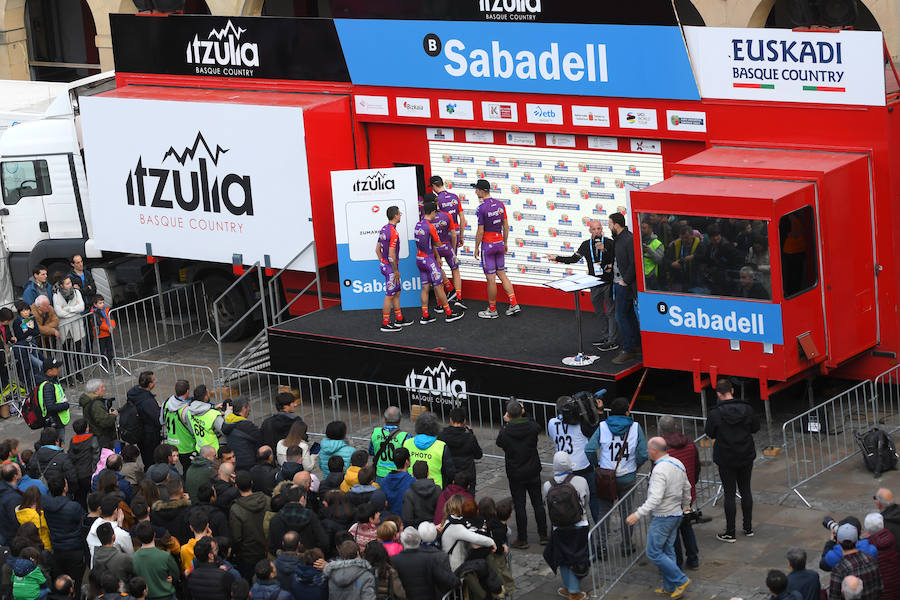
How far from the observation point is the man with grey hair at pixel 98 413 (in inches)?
650

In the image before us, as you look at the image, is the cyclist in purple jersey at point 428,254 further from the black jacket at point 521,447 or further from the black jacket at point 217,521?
the black jacket at point 217,521

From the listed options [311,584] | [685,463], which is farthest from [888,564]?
[311,584]

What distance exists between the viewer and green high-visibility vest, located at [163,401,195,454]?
52.6 feet

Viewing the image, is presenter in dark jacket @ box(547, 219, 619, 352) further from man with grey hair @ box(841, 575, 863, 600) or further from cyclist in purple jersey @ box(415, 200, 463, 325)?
man with grey hair @ box(841, 575, 863, 600)

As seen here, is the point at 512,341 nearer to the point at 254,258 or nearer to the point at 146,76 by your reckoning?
the point at 254,258

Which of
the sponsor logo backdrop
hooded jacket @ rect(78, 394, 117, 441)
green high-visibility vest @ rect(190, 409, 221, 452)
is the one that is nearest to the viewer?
green high-visibility vest @ rect(190, 409, 221, 452)

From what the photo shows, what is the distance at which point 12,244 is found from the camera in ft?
78.0

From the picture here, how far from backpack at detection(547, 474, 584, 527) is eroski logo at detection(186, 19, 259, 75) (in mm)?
10740

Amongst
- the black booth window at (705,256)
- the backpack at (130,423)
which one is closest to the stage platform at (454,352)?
the black booth window at (705,256)

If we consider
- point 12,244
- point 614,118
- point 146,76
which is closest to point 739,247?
point 614,118

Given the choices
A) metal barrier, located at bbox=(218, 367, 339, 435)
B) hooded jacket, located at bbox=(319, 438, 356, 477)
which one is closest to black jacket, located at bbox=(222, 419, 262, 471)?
hooded jacket, located at bbox=(319, 438, 356, 477)

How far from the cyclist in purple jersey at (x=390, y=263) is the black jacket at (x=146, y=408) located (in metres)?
3.63

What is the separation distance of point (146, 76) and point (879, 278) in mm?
11501

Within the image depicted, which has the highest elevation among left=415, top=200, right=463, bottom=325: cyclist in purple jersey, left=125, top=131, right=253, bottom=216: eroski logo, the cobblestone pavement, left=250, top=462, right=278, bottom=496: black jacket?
left=125, top=131, right=253, bottom=216: eroski logo
